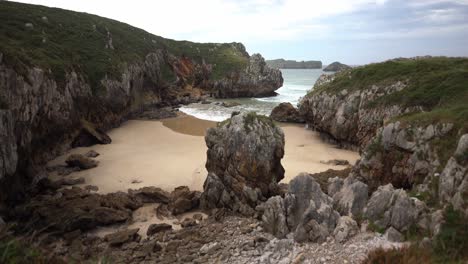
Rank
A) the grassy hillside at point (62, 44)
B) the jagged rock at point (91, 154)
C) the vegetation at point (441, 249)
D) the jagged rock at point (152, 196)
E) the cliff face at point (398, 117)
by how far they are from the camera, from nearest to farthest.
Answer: the vegetation at point (441, 249) < the cliff face at point (398, 117) < the jagged rock at point (152, 196) < the jagged rock at point (91, 154) < the grassy hillside at point (62, 44)

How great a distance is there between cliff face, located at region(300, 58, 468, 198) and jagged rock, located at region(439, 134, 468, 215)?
23cm

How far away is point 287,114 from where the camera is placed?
4775 cm

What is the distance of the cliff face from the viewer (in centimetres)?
1689

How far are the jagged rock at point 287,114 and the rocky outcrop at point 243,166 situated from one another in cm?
2564

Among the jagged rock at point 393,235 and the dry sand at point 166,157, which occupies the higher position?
the jagged rock at point 393,235

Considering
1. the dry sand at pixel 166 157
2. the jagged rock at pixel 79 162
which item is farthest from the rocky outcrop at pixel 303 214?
the jagged rock at pixel 79 162

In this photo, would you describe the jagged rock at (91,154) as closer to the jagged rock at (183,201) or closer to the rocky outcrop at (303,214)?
the jagged rock at (183,201)

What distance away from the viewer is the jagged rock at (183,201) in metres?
20.3

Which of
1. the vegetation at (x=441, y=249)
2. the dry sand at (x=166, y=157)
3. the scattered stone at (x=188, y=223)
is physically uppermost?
the vegetation at (x=441, y=249)

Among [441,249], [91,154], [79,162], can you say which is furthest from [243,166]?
[91,154]

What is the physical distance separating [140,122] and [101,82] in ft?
23.9

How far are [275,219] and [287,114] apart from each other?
1270 inches

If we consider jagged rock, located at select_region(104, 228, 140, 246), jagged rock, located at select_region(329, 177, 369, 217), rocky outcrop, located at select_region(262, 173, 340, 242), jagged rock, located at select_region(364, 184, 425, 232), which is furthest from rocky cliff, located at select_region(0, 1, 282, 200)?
jagged rock, located at select_region(364, 184, 425, 232)

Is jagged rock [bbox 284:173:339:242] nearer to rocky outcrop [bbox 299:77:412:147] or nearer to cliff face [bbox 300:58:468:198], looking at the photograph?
cliff face [bbox 300:58:468:198]
